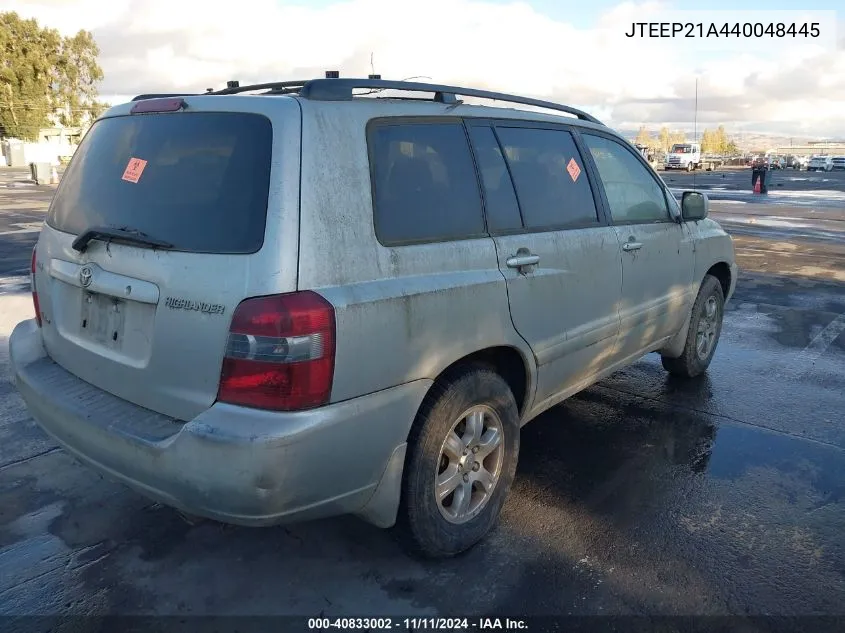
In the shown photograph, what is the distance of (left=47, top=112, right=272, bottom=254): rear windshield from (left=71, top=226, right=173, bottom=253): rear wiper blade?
0.02m

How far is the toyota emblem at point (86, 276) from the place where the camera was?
2650 millimetres

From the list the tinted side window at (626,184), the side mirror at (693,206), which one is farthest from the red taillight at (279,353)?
the side mirror at (693,206)

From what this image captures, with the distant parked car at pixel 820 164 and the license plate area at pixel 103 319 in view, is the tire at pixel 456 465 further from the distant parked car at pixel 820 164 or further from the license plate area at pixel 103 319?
the distant parked car at pixel 820 164

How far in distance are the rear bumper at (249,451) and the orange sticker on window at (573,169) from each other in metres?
1.73

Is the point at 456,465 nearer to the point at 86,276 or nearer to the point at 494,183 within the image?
the point at 494,183

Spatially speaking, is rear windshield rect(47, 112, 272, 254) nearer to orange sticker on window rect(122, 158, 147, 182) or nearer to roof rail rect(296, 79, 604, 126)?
orange sticker on window rect(122, 158, 147, 182)

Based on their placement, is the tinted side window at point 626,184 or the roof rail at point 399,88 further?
the tinted side window at point 626,184

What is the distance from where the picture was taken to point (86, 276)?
2.67m

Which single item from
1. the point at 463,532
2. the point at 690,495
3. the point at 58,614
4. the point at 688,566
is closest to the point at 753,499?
the point at 690,495

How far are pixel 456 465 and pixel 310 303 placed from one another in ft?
3.56

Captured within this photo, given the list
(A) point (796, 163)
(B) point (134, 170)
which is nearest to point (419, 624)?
(B) point (134, 170)

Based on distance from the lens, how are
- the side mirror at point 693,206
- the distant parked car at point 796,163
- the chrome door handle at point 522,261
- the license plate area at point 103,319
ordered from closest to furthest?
the license plate area at point 103,319 < the chrome door handle at point 522,261 < the side mirror at point 693,206 < the distant parked car at point 796,163

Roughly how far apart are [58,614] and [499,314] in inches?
82.8

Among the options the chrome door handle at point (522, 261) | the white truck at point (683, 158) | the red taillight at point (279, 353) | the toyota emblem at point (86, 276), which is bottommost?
the red taillight at point (279, 353)
